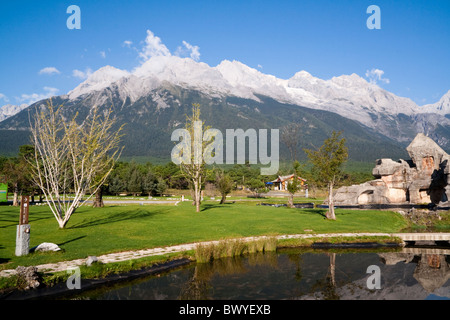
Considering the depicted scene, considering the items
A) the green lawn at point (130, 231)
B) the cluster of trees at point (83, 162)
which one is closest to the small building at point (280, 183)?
the cluster of trees at point (83, 162)

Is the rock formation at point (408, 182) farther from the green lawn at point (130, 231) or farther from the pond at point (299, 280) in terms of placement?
the pond at point (299, 280)

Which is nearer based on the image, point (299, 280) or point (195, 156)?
point (299, 280)

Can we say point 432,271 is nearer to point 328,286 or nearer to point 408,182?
point 328,286

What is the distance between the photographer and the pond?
35.4 feet

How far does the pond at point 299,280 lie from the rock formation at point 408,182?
34.4 metres

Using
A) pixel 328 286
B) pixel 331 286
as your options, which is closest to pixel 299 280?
pixel 328 286

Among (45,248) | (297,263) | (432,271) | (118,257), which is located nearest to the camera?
(118,257)

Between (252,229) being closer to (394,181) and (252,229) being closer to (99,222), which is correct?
(99,222)

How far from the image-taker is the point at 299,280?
41.0 ft

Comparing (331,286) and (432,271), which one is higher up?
(331,286)

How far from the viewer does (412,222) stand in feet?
95.7

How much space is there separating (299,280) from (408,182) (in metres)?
45.8

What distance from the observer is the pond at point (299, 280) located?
10.8m

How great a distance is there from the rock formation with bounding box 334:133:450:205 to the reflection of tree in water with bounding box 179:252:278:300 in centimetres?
3716
